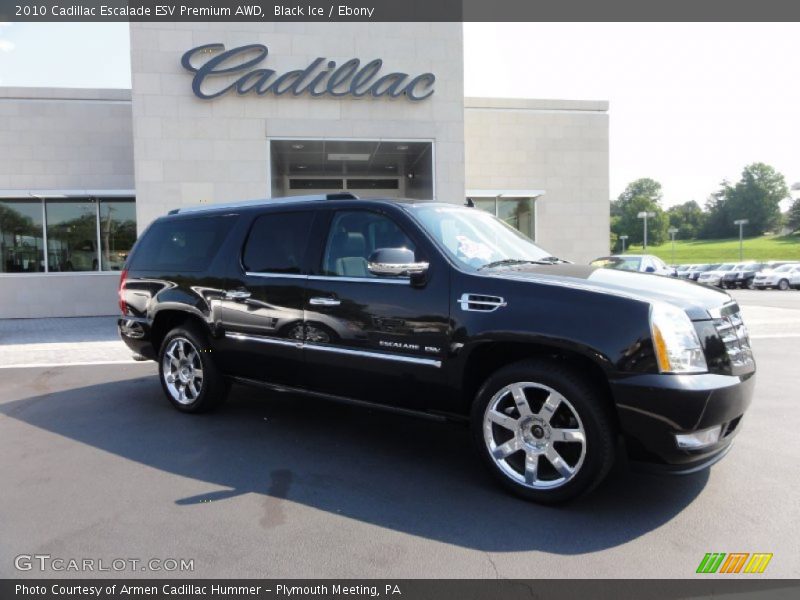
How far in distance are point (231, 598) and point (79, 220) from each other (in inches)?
619

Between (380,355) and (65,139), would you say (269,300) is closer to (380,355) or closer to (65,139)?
(380,355)

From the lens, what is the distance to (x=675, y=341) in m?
3.20

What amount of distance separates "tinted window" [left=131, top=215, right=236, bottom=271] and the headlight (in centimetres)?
375

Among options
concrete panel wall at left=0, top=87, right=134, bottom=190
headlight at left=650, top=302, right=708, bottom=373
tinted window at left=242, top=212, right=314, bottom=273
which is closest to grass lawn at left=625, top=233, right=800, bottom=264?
concrete panel wall at left=0, top=87, right=134, bottom=190

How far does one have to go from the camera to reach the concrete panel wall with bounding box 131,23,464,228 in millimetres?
12758

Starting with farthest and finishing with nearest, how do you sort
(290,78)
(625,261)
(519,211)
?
(519,211) < (625,261) < (290,78)

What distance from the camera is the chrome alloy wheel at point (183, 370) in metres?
5.50

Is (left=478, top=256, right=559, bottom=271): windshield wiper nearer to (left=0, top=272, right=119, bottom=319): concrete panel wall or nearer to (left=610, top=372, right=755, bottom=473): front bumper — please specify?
(left=610, top=372, right=755, bottom=473): front bumper

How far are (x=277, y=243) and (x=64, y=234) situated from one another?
44.3 feet

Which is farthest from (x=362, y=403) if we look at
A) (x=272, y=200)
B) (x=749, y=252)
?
(x=749, y=252)

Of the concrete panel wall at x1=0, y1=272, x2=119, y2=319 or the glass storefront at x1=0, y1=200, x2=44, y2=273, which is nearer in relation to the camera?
the concrete panel wall at x1=0, y1=272, x2=119, y2=319

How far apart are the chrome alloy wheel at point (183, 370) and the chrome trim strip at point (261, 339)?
0.53m

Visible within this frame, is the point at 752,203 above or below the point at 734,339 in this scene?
above

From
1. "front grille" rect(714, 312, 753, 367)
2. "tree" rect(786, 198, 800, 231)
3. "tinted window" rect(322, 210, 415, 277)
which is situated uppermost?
"tree" rect(786, 198, 800, 231)
